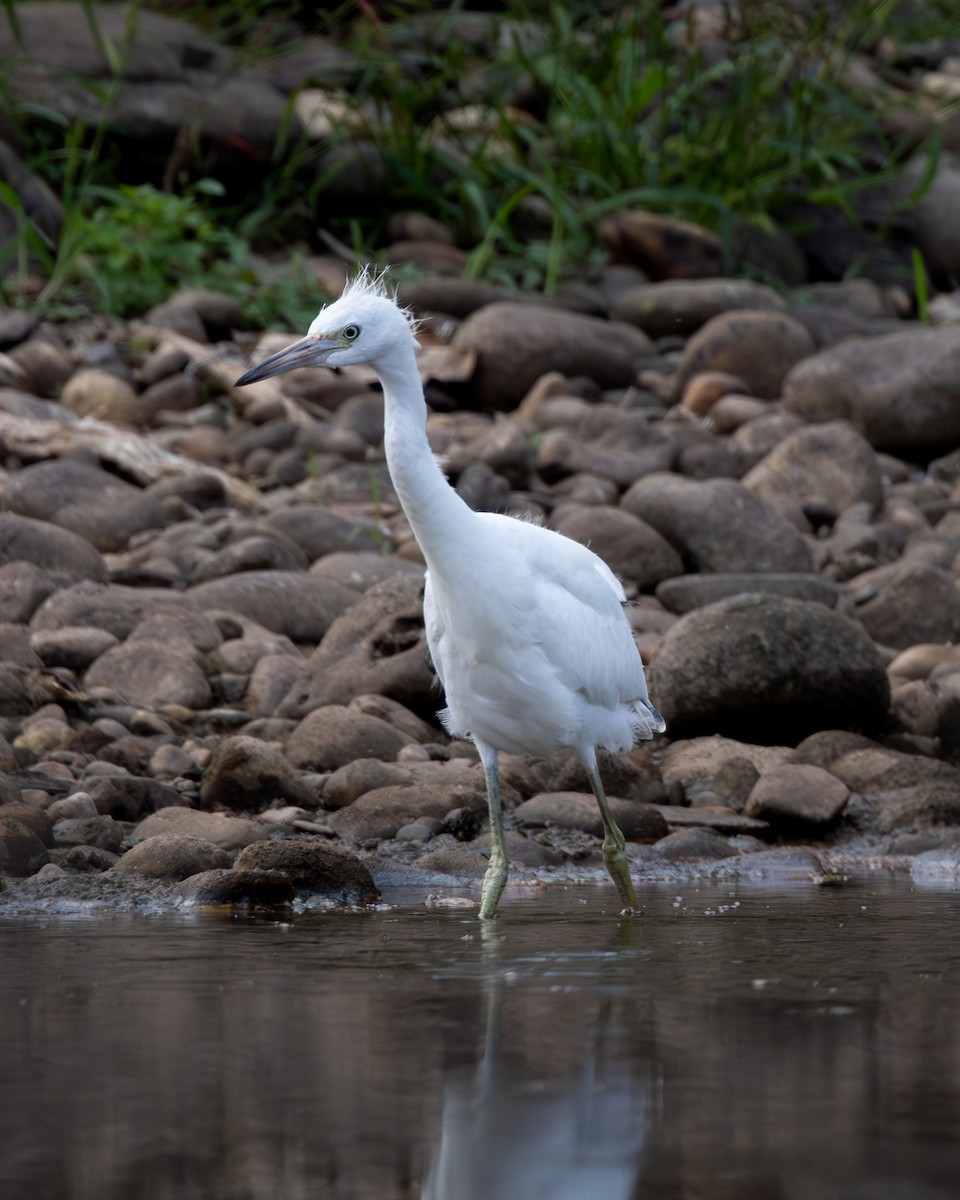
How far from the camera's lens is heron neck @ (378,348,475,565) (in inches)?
196

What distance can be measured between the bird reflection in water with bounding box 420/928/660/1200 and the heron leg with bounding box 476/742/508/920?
1.79m

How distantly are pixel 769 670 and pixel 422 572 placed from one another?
2.02 metres

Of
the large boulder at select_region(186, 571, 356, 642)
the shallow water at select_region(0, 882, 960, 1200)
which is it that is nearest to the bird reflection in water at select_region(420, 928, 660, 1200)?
the shallow water at select_region(0, 882, 960, 1200)

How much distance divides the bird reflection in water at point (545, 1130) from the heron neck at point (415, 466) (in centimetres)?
205

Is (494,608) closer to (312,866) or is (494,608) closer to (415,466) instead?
(415,466)

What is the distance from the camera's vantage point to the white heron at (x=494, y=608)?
4988mm

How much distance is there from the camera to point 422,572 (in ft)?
27.6

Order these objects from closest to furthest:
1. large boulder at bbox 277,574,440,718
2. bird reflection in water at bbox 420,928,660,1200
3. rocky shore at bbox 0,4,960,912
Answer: bird reflection in water at bbox 420,928,660,1200, rocky shore at bbox 0,4,960,912, large boulder at bbox 277,574,440,718

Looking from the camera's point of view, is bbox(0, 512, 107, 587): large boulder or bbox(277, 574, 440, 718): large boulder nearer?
bbox(277, 574, 440, 718): large boulder

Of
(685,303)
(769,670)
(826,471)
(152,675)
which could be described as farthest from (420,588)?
(685,303)

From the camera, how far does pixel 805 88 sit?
1445 cm

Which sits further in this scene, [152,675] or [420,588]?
[420,588]

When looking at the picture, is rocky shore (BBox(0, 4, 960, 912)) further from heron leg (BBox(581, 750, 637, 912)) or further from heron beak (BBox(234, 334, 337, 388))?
heron beak (BBox(234, 334, 337, 388))

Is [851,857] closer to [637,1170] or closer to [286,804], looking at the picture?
[286,804]
